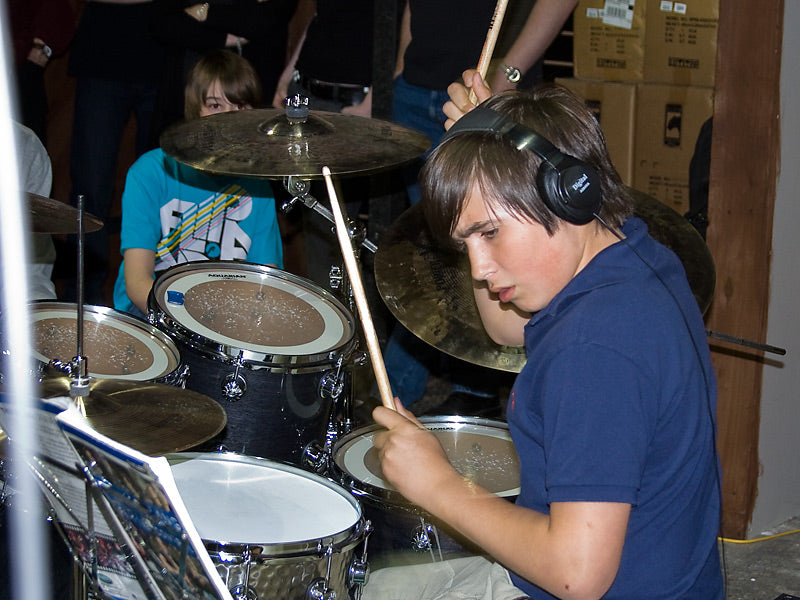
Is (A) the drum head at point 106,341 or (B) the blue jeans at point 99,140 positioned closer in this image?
(A) the drum head at point 106,341

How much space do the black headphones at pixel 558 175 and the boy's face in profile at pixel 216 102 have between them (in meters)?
1.67

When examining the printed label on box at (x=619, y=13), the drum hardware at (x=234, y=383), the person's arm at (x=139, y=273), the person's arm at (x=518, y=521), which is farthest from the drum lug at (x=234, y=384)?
the printed label on box at (x=619, y=13)

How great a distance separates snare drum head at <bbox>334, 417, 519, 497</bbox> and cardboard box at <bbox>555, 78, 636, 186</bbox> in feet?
6.68

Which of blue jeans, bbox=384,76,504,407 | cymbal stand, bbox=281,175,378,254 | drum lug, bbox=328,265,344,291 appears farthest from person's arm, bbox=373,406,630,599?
blue jeans, bbox=384,76,504,407

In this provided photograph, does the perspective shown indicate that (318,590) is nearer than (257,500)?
Yes

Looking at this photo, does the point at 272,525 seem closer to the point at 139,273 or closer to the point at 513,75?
the point at 513,75

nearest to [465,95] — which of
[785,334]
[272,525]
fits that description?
[272,525]

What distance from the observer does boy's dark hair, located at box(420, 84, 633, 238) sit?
1111mm

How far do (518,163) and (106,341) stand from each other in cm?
120

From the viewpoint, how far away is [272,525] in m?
1.54

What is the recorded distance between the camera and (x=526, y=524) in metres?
1.08

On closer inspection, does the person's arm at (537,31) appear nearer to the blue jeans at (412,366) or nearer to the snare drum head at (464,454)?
the blue jeans at (412,366)

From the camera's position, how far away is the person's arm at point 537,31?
2.51 m

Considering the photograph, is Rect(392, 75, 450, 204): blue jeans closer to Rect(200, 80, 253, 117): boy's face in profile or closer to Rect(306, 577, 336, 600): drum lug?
Rect(200, 80, 253, 117): boy's face in profile
